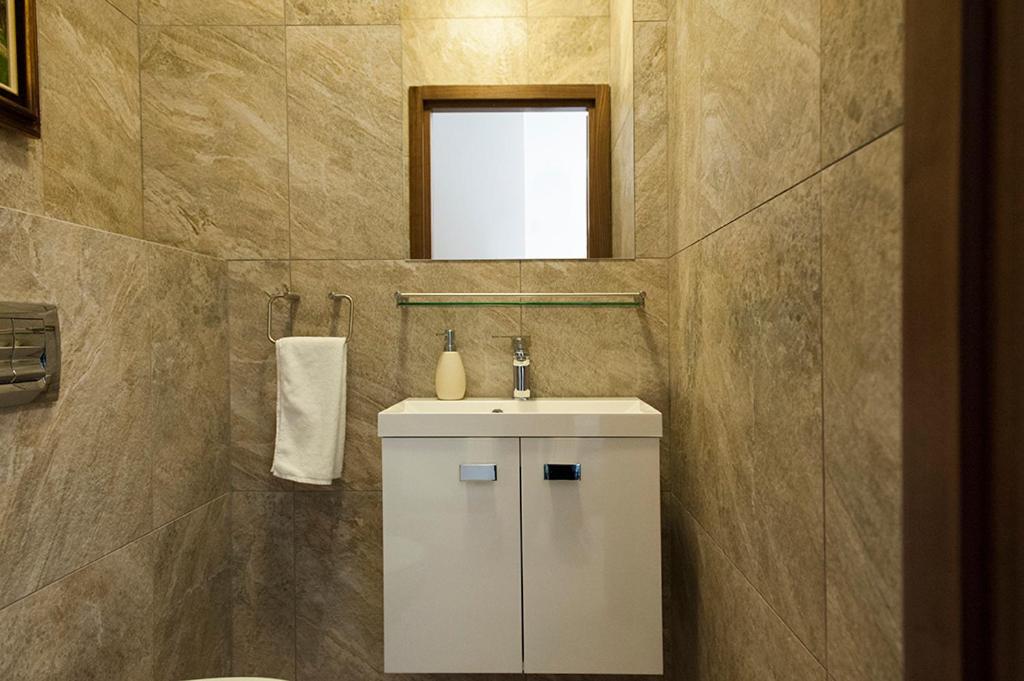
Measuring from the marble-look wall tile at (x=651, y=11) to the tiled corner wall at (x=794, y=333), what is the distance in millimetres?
223

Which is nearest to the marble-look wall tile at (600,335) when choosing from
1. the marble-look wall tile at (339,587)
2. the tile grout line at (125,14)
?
the marble-look wall tile at (339,587)

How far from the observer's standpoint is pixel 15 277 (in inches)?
36.9

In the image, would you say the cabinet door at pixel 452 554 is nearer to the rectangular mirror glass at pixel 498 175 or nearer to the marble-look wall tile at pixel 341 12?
the rectangular mirror glass at pixel 498 175

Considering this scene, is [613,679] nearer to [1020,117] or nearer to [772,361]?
[772,361]

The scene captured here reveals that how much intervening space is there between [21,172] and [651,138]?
1.43m

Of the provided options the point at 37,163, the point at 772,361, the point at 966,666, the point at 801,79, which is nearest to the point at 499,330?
the point at 772,361

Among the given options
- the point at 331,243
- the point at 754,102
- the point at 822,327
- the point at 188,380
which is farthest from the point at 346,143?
the point at 822,327

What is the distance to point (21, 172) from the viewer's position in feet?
3.94

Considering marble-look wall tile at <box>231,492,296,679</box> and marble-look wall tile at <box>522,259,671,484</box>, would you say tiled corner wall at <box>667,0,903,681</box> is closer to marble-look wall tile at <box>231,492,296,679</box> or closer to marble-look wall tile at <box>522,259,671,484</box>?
marble-look wall tile at <box>522,259,671,484</box>

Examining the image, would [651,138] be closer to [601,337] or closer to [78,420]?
Answer: [601,337]

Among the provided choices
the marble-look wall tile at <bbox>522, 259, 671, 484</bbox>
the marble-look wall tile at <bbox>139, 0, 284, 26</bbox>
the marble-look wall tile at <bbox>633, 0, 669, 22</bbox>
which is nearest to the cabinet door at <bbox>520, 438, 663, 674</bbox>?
the marble-look wall tile at <bbox>522, 259, 671, 484</bbox>

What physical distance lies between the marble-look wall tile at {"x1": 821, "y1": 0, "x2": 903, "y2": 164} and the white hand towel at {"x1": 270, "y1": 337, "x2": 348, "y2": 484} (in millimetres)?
1175

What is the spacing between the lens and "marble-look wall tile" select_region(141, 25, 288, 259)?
159 centimetres

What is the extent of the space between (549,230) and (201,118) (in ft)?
3.27
